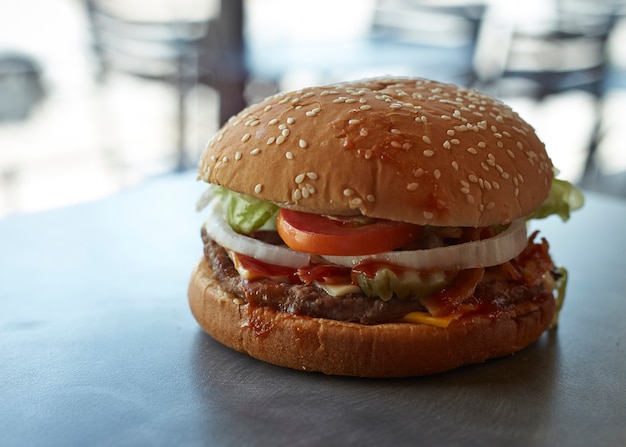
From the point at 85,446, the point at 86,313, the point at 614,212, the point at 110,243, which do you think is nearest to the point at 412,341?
the point at 85,446

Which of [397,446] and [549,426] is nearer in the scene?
[397,446]

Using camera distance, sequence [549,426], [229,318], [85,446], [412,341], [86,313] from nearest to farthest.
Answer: [85,446] < [549,426] < [412,341] < [229,318] < [86,313]

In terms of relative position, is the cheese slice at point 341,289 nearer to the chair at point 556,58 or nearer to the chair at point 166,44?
the chair at point 166,44

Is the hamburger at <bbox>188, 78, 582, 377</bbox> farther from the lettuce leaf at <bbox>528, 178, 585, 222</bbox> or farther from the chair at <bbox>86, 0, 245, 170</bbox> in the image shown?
the chair at <bbox>86, 0, 245, 170</bbox>

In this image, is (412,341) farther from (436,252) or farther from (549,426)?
(549,426)

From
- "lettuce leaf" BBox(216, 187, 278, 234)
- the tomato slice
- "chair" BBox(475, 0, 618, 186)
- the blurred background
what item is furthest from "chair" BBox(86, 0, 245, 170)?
the tomato slice

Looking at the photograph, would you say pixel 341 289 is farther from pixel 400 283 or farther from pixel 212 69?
pixel 212 69

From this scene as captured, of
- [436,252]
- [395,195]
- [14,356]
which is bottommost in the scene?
[14,356]

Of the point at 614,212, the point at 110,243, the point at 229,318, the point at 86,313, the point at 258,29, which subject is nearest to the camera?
the point at 229,318
